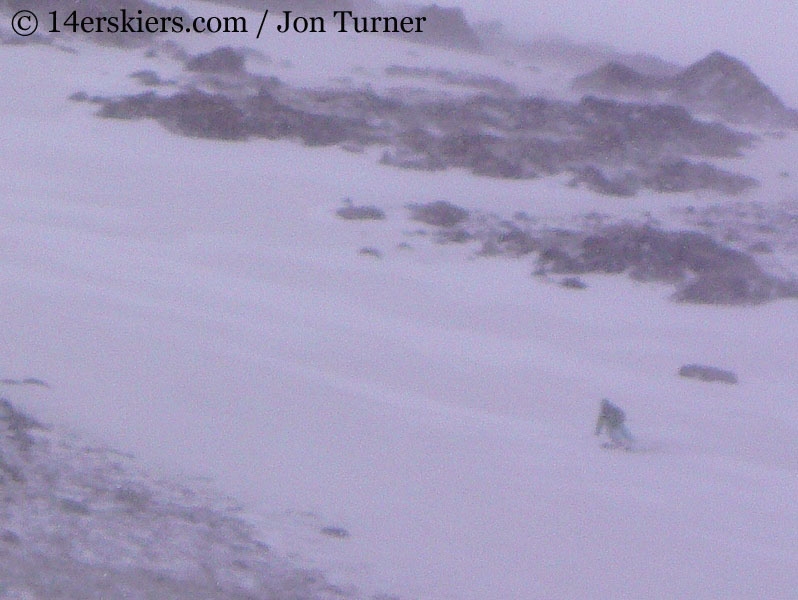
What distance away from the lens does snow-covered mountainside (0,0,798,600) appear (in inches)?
223

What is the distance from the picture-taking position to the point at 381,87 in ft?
74.7

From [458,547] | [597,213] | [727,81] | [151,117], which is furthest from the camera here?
[727,81]

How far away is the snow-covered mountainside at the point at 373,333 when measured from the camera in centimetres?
565

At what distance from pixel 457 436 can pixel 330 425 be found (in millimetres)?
807

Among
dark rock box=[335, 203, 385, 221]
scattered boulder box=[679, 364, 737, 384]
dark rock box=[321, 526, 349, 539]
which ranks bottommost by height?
dark rock box=[321, 526, 349, 539]

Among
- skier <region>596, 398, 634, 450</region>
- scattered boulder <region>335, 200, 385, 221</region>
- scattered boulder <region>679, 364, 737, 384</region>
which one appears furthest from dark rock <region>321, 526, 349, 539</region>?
scattered boulder <region>335, 200, 385, 221</region>

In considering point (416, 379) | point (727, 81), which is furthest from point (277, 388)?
point (727, 81)

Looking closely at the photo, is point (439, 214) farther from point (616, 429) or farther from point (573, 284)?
point (616, 429)

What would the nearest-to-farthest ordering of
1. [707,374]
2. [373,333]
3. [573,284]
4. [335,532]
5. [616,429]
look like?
[335,532], [616,429], [707,374], [373,333], [573,284]

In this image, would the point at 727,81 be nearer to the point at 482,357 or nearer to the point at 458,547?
the point at 482,357

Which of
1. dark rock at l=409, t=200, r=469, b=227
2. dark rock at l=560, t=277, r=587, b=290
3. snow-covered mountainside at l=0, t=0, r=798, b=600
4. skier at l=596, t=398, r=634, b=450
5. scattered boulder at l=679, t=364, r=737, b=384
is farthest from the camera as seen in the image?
dark rock at l=409, t=200, r=469, b=227

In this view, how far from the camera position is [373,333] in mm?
10484

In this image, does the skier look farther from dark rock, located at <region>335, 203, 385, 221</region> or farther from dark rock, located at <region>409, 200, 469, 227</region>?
dark rock, located at <region>409, 200, 469, 227</region>

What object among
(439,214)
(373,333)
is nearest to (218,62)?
(439,214)
